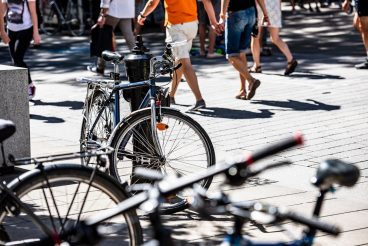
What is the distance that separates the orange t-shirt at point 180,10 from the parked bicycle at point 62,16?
12.6m

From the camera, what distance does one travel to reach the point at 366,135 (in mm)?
9062

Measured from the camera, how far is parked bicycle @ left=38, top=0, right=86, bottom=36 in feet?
76.6

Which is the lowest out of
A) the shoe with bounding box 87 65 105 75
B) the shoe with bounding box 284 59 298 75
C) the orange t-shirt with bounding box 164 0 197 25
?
the shoe with bounding box 87 65 105 75

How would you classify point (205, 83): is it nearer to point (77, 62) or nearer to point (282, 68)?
point (282, 68)

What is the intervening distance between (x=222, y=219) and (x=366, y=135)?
3312 millimetres

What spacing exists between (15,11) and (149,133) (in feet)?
18.7

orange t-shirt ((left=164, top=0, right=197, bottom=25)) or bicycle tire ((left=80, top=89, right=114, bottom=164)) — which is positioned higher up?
orange t-shirt ((left=164, top=0, right=197, bottom=25))

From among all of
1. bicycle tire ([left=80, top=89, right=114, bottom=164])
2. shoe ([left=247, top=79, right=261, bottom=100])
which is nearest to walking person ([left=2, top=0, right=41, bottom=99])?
shoe ([left=247, top=79, right=261, bottom=100])

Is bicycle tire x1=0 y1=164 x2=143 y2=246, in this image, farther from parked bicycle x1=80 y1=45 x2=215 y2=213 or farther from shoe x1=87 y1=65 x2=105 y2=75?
shoe x1=87 y1=65 x2=105 y2=75

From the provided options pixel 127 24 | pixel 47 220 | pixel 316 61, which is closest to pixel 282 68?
pixel 316 61

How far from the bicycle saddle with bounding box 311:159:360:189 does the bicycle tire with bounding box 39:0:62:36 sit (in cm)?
2102

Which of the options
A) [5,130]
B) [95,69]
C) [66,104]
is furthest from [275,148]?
[95,69]

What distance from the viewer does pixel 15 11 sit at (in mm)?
11602

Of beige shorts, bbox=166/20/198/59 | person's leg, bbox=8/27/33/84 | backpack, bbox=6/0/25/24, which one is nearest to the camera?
beige shorts, bbox=166/20/198/59
